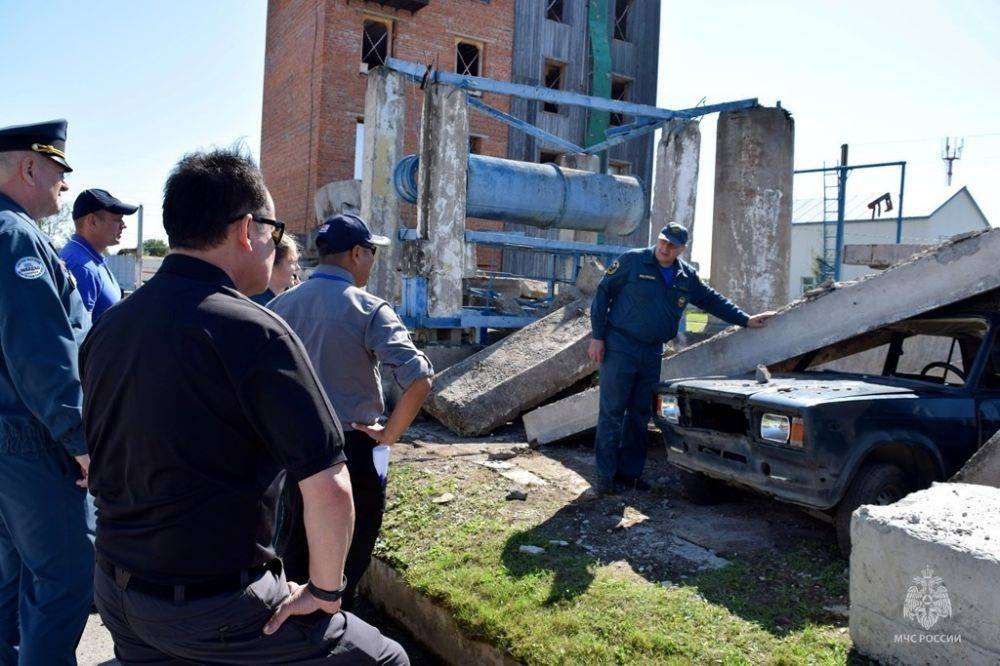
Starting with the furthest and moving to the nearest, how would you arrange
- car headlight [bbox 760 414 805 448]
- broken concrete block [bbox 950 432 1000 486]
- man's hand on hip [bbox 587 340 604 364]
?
man's hand on hip [bbox 587 340 604 364] → car headlight [bbox 760 414 805 448] → broken concrete block [bbox 950 432 1000 486]

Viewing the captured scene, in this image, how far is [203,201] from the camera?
183cm

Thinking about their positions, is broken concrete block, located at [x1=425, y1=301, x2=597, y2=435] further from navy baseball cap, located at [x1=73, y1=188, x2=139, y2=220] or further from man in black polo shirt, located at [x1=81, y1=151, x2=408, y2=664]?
man in black polo shirt, located at [x1=81, y1=151, x2=408, y2=664]

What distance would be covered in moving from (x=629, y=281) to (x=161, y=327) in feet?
13.1

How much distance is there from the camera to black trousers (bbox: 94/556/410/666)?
5.54 feet

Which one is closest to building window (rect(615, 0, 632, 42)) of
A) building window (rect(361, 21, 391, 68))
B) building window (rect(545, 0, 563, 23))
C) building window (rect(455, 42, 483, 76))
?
building window (rect(545, 0, 563, 23))

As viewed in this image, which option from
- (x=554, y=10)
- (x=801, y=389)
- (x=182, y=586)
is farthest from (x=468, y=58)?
(x=182, y=586)

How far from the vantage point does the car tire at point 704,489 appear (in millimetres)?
5125

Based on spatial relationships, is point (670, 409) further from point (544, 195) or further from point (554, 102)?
point (554, 102)

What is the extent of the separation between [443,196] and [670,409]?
4384mm

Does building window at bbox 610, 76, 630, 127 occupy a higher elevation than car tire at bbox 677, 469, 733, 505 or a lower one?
higher

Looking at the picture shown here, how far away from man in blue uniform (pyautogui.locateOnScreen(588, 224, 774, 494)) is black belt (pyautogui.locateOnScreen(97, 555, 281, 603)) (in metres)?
3.73

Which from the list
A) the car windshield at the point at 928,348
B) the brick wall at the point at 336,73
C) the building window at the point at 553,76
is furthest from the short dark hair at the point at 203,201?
the building window at the point at 553,76

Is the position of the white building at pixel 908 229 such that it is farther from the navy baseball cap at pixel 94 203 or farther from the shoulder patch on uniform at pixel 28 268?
the shoulder patch on uniform at pixel 28 268

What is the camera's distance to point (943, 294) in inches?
200
